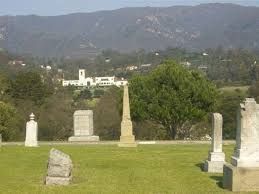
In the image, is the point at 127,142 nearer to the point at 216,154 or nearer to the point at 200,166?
the point at 200,166

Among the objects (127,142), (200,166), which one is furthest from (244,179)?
(127,142)

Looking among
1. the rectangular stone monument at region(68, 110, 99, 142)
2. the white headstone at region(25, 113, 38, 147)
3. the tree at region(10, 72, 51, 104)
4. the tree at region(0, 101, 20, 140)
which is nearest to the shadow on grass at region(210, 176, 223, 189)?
the white headstone at region(25, 113, 38, 147)

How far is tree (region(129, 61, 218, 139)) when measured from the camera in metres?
47.9

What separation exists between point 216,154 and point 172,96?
95.2 feet

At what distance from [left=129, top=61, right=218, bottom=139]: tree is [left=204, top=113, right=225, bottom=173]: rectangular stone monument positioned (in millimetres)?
28549

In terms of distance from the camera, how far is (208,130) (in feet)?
201

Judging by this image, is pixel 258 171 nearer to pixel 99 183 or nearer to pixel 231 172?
pixel 231 172

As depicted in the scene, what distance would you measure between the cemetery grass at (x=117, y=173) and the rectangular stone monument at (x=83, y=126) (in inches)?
388

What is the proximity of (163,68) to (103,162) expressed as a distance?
28.7 m

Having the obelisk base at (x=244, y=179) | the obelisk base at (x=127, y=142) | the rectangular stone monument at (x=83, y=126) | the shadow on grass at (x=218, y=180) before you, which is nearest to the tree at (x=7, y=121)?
the rectangular stone monument at (x=83, y=126)

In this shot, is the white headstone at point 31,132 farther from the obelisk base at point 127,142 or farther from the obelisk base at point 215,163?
the obelisk base at point 215,163

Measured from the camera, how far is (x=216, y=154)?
18.8 m

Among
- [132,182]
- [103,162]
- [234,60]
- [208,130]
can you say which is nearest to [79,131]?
[103,162]

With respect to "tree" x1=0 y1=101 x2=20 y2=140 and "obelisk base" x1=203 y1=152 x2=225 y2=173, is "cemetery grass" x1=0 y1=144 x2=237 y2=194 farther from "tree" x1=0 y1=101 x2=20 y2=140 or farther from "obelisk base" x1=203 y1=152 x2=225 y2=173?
"tree" x1=0 y1=101 x2=20 y2=140
